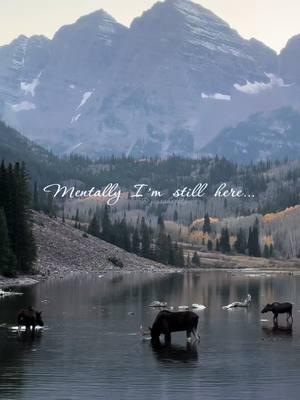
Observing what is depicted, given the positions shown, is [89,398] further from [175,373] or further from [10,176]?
[10,176]

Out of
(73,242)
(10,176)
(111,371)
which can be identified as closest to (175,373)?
(111,371)

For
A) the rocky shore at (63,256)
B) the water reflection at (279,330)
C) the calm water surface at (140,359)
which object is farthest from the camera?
the rocky shore at (63,256)

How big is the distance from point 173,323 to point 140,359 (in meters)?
6.52

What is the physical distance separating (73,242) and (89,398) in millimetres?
156118

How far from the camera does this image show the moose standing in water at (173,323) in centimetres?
5170

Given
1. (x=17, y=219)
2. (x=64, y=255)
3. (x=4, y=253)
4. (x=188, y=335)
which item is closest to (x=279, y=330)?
(x=188, y=335)

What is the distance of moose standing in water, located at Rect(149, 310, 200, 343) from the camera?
51697 mm

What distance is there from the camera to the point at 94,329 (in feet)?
198

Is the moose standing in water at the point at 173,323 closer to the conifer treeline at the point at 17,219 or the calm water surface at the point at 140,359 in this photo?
the calm water surface at the point at 140,359

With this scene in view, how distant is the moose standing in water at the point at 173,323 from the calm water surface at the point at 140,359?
737mm

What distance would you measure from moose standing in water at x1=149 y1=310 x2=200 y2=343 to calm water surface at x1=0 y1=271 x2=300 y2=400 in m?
0.74

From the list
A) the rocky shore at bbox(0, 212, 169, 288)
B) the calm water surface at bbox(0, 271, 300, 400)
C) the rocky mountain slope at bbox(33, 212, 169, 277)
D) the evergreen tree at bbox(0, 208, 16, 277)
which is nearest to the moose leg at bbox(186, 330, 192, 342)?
the calm water surface at bbox(0, 271, 300, 400)

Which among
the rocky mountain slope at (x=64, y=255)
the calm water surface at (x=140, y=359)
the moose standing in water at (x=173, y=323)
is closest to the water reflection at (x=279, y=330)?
the calm water surface at (x=140, y=359)

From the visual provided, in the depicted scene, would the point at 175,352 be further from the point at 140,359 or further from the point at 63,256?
the point at 63,256
